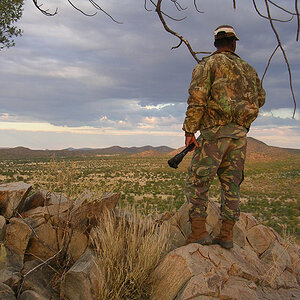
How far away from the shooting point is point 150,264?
10.8ft

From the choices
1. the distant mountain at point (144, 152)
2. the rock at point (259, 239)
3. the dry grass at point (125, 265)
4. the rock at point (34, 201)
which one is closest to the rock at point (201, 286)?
the dry grass at point (125, 265)

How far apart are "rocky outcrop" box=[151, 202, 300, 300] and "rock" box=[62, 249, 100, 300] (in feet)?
2.05

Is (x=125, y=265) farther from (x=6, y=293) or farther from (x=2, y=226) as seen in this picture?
(x=2, y=226)

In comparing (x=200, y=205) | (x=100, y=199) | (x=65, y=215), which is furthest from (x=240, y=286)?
(x=65, y=215)

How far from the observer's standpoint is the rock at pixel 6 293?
2863 millimetres

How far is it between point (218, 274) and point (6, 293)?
6.88 ft

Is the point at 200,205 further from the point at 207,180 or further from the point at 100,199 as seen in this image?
the point at 100,199

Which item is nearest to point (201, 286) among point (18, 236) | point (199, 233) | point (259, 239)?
point (199, 233)

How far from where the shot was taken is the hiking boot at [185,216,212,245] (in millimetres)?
3734

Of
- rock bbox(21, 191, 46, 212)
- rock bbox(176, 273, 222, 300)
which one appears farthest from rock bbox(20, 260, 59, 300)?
rock bbox(176, 273, 222, 300)

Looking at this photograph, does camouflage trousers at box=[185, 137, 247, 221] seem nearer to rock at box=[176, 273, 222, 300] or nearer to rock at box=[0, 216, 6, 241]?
rock at box=[176, 273, 222, 300]

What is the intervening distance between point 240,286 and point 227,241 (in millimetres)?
609

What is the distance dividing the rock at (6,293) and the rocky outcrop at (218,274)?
1367mm

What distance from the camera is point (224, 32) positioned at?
3.67 metres
